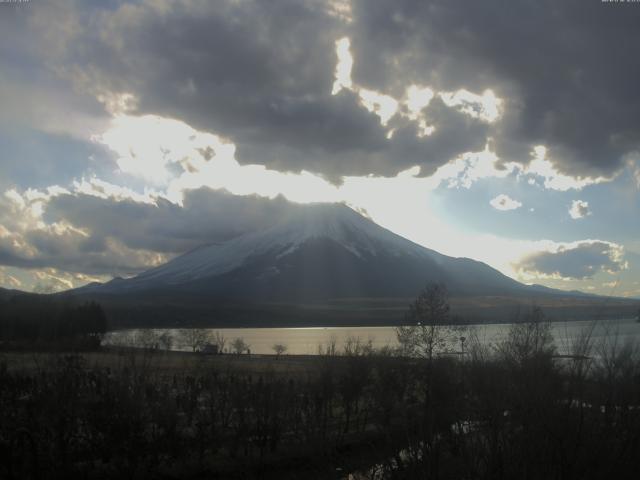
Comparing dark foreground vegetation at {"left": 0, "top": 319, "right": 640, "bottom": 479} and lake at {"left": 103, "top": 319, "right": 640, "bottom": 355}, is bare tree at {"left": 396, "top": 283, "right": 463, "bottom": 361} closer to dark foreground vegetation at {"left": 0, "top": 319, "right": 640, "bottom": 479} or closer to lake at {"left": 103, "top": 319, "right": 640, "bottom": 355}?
lake at {"left": 103, "top": 319, "right": 640, "bottom": 355}

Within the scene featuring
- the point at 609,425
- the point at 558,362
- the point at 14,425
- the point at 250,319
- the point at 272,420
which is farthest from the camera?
Result: the point at 250,319

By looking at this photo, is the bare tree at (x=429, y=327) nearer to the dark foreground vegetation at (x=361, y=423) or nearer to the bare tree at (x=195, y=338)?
the dark foreground vegetation at (x=361, y=423)

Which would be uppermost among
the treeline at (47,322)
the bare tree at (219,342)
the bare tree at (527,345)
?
the bare tree at (527,345)

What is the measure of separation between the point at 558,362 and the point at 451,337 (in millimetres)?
42993

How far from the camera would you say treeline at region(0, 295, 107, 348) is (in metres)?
61.8

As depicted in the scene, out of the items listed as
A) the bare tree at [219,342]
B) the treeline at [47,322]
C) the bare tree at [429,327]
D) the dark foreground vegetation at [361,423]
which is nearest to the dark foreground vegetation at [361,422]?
the dark foreground vegetation at [361,423]

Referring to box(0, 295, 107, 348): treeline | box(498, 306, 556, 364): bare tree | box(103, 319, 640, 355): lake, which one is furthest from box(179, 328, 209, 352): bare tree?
box(498, 306, 556, 364): bare tree

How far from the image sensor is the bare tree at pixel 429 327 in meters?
51.1

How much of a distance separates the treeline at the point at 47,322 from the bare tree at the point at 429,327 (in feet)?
101

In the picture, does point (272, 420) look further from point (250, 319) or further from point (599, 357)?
point (250, 319)

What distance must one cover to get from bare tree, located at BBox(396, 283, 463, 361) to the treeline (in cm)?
3078

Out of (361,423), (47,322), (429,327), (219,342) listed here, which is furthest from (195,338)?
(361,423)

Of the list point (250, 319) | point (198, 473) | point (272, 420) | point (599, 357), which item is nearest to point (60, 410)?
point (198, 473)

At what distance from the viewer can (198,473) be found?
1917cm
